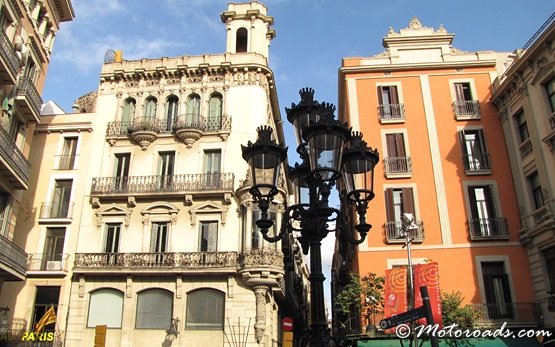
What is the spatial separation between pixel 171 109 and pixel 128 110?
2558 mm

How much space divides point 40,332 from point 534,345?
857 inches

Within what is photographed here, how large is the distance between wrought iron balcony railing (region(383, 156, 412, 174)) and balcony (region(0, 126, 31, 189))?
1666 cm

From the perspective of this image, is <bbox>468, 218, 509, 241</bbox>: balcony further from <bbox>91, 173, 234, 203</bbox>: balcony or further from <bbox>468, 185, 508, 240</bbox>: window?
<bbox>91, 173, 234, 203</bbox>: balcony

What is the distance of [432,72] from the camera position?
2562cm

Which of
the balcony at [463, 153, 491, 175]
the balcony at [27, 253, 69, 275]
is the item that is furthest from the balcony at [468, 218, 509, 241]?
the balcony at [27, 253, 69, 275]

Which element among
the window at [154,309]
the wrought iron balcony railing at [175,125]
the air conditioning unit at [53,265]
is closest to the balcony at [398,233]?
the wrought iron balcony railing at [175,125]

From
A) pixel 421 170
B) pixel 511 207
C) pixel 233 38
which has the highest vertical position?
pixel 233 38

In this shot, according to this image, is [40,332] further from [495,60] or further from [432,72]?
[495,60]

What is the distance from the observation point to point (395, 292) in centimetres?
1845

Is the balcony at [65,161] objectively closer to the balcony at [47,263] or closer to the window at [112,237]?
the window at [112,237]

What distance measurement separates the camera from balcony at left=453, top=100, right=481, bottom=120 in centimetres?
2436

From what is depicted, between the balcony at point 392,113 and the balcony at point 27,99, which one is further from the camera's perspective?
the balcony at point 392,113

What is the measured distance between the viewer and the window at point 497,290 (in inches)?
810

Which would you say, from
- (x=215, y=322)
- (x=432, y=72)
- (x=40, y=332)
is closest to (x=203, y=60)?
(x=432, y=72)
